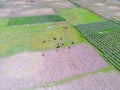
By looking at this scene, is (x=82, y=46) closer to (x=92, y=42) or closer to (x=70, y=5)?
(x=92, y=42)

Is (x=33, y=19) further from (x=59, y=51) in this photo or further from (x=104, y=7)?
(x=104, y=7)

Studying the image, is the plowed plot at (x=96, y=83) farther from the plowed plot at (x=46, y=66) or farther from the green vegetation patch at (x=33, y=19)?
the green vegetation patch at (x=33, y=19)

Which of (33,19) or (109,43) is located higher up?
(109,43)

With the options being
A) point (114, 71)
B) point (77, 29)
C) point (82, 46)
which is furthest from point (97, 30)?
point (114, 71)

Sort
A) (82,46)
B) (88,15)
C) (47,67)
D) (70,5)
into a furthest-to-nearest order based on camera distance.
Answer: (70,5) → (88,15) → (82,46) → (47,67)

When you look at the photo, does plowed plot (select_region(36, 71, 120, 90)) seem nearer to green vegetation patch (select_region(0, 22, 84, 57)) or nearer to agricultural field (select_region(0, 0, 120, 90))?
agricultural field (select_region(0, 0, 120, 90))

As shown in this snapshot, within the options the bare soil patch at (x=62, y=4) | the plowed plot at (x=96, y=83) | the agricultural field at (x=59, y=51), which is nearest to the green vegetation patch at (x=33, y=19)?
the agricultural field at (x=59, y=51)

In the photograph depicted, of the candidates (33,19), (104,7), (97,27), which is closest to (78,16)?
(97,27)
